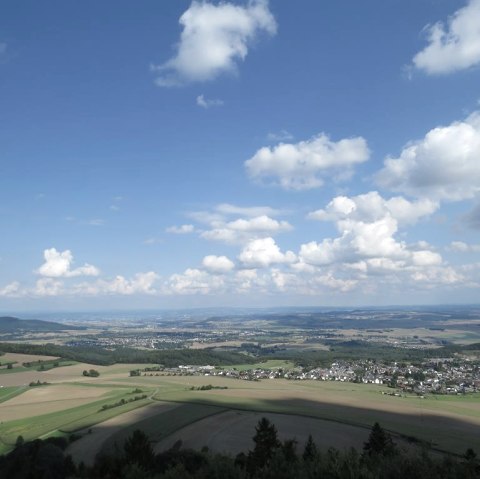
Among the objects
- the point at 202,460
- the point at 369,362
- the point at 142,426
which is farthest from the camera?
the point at 369,362

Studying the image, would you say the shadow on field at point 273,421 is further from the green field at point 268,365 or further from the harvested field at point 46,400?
the green field at point 268,365

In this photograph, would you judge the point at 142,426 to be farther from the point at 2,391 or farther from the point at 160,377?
the point at 160,377

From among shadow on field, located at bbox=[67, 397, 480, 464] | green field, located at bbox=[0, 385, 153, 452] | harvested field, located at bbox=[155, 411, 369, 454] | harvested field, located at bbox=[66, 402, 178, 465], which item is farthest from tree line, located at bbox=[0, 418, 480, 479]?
green field, located at bbox=[0, 385, 153, 452]

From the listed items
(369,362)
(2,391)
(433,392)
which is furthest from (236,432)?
(369,362)

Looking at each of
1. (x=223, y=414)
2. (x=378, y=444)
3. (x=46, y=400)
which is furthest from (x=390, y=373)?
(x=378, y=444)

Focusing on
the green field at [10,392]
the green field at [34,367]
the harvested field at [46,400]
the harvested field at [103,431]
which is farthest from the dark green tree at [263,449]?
the green field at [34,367]

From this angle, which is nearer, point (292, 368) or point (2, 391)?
point (2, 391)

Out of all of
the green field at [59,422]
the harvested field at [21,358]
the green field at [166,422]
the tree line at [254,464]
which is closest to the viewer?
the tree line at [254,464]
